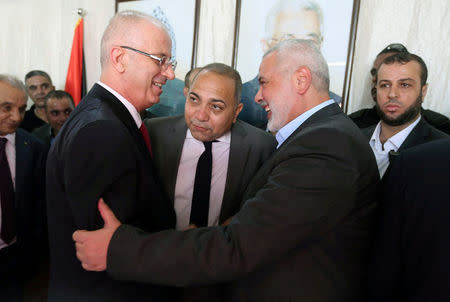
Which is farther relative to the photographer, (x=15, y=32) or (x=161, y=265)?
(x=15, y=32)

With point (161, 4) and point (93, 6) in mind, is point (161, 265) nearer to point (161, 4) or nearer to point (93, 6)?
Result: point (161, 4)

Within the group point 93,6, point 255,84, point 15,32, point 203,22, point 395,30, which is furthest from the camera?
point 15,32

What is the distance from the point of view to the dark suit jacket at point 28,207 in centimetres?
203

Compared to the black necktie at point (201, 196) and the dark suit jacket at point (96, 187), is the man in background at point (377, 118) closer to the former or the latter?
the black necktie at point (201, 196)

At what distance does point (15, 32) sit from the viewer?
16.4 ft

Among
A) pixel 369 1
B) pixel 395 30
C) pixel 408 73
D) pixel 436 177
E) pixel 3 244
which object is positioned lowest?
pixel 3 244

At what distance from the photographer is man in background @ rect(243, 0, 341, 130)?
294 centimetres

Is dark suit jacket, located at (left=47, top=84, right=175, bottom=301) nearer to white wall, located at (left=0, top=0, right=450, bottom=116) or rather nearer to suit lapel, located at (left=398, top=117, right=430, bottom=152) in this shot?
suit lapel, located at (left=398, top=117, right=430, bottom=152)

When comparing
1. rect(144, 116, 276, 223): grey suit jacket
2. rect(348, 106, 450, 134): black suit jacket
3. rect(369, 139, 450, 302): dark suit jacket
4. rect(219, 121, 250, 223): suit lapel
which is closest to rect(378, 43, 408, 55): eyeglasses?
rect(348, 106, 450, 134): black suit jacket

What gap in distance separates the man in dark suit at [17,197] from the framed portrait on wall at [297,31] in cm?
191

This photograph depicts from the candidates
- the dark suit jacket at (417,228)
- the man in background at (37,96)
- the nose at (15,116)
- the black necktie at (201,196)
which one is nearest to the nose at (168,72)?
the black necktie at (201,196)

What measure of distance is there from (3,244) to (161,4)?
289 centimetres

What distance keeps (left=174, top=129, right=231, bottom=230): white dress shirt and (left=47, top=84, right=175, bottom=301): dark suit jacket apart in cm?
66

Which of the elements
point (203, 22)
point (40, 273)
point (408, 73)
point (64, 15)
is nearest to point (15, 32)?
point (64, 15)
